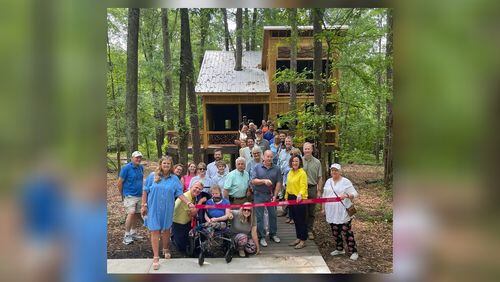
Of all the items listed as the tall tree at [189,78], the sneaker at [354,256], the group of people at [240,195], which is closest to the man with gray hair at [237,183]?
the group of people at [240,195]

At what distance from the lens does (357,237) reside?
489 centimetres

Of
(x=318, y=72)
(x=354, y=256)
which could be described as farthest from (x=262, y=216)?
(x=318, y=72)

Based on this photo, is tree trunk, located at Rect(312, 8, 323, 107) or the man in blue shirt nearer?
the man in blue shirt

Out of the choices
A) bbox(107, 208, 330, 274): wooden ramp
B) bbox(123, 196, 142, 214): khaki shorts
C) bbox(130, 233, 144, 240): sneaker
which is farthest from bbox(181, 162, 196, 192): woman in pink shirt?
bbox(107, 208, 330, 274): wooden ramp

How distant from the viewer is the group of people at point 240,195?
13.8 ft

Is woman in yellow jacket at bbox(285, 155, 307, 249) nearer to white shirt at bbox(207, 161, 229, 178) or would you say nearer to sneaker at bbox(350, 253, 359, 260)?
sneaker at bbox(350, 253, 359, 260)

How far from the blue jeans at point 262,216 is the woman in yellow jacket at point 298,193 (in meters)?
0.25

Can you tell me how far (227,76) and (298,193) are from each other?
3.30m

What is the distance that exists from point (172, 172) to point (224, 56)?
3.39 metres

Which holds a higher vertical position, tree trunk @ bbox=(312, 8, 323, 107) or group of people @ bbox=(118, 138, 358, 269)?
tree trunk @ bbox=(312, 8, 323, 107)

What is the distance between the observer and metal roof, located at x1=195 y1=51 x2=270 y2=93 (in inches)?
273

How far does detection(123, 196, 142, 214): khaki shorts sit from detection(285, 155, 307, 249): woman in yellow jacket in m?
1.83

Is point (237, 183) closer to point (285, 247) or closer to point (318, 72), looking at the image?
point (285, 247)

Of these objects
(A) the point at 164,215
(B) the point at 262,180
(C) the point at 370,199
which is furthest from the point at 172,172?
(C) the point at 370,199
